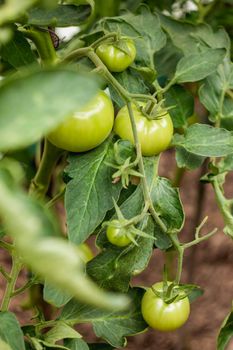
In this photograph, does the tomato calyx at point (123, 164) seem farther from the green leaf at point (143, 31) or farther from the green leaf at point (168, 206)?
the green leaf at point (143, 31)

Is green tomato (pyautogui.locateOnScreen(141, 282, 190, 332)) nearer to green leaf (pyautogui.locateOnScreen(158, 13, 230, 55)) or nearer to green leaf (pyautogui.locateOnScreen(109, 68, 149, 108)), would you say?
green leaf (pyautogui.locateOnScreen(109, 68, 149, 108))

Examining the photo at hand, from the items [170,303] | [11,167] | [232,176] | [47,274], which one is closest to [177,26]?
[170,303]

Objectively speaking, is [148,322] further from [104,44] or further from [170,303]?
[104,44]

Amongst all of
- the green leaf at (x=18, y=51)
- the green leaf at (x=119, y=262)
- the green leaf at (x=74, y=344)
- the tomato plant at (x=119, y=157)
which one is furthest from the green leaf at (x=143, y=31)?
the green leaf at (x=74, y=344)

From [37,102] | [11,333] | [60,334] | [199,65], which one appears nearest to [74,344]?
[60,334]

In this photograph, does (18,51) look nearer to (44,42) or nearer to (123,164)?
(44,42)

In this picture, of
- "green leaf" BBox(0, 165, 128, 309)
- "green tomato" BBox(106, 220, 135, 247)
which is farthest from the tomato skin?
"green leaf" BBox(0, 165, 128, 309)
